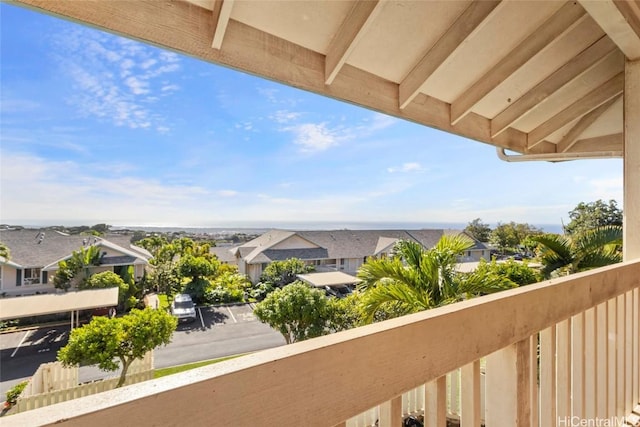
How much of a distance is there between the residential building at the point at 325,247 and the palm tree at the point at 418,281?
22cm

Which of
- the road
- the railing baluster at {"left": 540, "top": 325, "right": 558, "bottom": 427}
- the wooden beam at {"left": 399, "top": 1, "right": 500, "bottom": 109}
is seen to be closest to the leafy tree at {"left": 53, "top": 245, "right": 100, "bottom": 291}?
the road

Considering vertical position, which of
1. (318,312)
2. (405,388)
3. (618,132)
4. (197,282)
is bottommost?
(318,312)

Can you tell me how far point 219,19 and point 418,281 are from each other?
2.68 m

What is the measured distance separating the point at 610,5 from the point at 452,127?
2.62ft

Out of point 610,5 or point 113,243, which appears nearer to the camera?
point 610,5

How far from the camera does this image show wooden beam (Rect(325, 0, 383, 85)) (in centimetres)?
109

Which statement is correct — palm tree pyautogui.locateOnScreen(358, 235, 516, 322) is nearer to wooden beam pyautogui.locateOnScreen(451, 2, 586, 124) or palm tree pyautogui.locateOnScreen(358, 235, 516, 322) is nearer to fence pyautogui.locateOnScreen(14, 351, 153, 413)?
wooden beam pyautogui.locateOnScreen(451, 2, 586, 124)

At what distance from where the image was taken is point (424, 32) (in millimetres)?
1350

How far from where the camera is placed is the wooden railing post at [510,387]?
28.1 inches

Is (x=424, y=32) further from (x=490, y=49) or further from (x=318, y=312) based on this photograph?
(x=318, y=312)

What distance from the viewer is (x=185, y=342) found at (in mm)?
2383

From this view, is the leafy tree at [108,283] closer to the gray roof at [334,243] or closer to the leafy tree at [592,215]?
the gray roof at [334,243]

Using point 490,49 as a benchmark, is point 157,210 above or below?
below

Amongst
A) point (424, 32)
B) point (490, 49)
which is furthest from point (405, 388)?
Result: point (490, 49)
